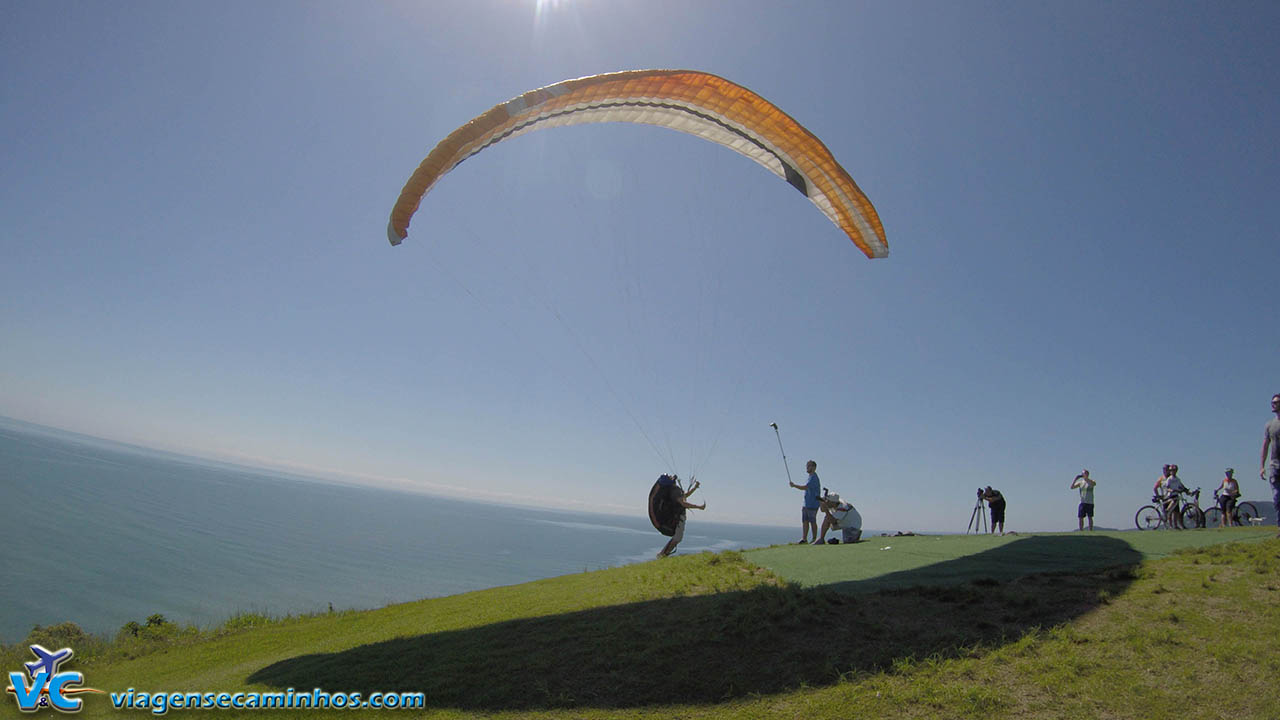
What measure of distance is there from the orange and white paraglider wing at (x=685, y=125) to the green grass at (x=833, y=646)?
19.5 feet

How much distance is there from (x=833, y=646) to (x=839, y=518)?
24.7 feet

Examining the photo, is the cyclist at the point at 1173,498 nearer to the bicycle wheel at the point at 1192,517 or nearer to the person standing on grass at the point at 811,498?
the bicycle wheel at the point at 1192,517

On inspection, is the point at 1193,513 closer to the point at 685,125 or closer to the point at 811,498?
the point at 811,498

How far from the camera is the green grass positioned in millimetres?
4438

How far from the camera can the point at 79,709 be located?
633 cm

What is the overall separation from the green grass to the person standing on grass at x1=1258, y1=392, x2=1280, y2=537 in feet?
2.80

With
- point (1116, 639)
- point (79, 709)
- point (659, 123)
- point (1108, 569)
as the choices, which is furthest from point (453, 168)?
point (1108, 569)

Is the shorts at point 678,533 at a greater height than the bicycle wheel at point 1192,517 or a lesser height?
lesser

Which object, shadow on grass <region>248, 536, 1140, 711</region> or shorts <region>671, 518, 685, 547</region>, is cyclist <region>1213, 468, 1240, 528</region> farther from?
shorts <region>671, 518, 685, 547</region>

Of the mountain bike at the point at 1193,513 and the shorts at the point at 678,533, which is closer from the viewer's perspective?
the shorts at the point at 678,533

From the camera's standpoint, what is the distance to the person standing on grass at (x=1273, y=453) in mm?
8742

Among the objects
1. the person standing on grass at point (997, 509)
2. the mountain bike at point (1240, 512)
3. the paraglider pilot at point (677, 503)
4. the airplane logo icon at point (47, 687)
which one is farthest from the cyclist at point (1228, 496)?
the airplane logo icon at point (47, 687)

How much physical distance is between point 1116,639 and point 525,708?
5.67 meters

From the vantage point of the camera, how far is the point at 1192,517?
46.3 feet
